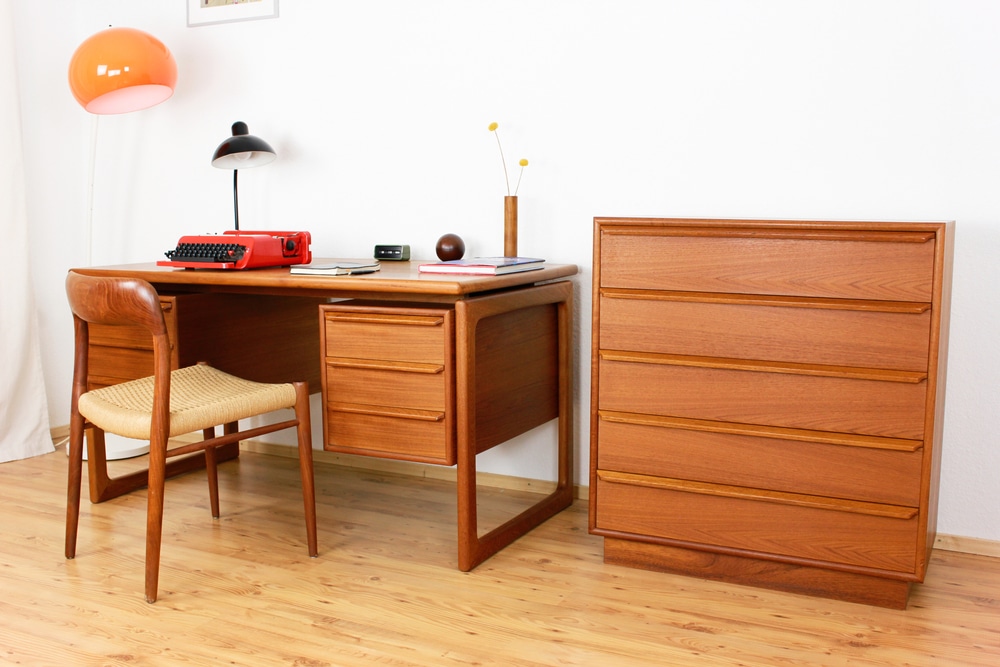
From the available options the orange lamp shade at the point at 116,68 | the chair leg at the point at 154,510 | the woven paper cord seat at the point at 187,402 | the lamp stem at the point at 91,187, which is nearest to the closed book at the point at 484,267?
the woven paper cord seat at the point at 187,402

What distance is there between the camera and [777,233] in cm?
196

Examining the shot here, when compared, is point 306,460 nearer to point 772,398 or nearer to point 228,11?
point 772,398

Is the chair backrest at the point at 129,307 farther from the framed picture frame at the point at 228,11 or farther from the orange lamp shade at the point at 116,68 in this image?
the framed picture frame at the point at 228,11

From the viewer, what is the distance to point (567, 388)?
2.64 metres

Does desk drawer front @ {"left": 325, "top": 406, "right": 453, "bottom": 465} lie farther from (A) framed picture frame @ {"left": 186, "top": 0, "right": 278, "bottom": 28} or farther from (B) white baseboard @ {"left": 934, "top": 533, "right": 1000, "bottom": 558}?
(A) framed picture frame @ {"left": 186, "top": 0, "right": 278, "bottom": 28}

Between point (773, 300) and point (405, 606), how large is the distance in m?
1.04

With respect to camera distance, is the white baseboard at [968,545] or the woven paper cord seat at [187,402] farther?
the white baseboard at [968,545]

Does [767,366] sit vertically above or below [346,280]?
below

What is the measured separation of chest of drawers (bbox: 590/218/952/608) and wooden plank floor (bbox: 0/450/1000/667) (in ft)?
0.40

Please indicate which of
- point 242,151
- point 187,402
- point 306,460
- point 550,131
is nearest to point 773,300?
point 550,131

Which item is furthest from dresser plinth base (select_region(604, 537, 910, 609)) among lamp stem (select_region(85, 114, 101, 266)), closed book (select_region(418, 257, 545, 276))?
lamp stem (select_region(85, 114, 101, 266))

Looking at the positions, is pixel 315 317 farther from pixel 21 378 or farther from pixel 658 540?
pixel 658 540

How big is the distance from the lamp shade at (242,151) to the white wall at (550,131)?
0.18 meters

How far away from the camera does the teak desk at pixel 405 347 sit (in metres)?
2.15
